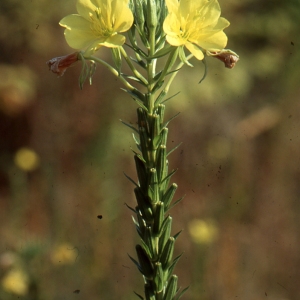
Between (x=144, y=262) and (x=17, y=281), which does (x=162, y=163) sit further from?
(x=17, y=281)

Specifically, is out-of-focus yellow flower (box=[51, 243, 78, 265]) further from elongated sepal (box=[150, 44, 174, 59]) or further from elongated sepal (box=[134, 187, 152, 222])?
elongated sepal (box=[150, 44, 174, 59])

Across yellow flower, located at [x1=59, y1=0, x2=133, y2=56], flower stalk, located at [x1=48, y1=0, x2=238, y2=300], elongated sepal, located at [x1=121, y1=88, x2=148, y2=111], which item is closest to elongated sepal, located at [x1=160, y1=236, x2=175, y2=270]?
flower stalk, located at [x1=48, y1=0, x2=238, y2=300]

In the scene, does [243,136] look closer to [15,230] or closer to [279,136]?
[279,136]

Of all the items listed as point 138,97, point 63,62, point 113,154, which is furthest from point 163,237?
point 113,154

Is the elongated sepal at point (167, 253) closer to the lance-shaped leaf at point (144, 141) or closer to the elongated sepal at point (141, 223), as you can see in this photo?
the elongated sepal at point (141, 223)

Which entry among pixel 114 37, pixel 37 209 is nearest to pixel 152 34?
pixel 114 37

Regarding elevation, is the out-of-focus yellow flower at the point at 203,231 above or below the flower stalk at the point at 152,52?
below

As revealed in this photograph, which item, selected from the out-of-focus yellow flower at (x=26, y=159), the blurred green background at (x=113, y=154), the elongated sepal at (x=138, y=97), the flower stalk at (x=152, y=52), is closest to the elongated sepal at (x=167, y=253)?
the flower stalk at (x=152, y=52)
